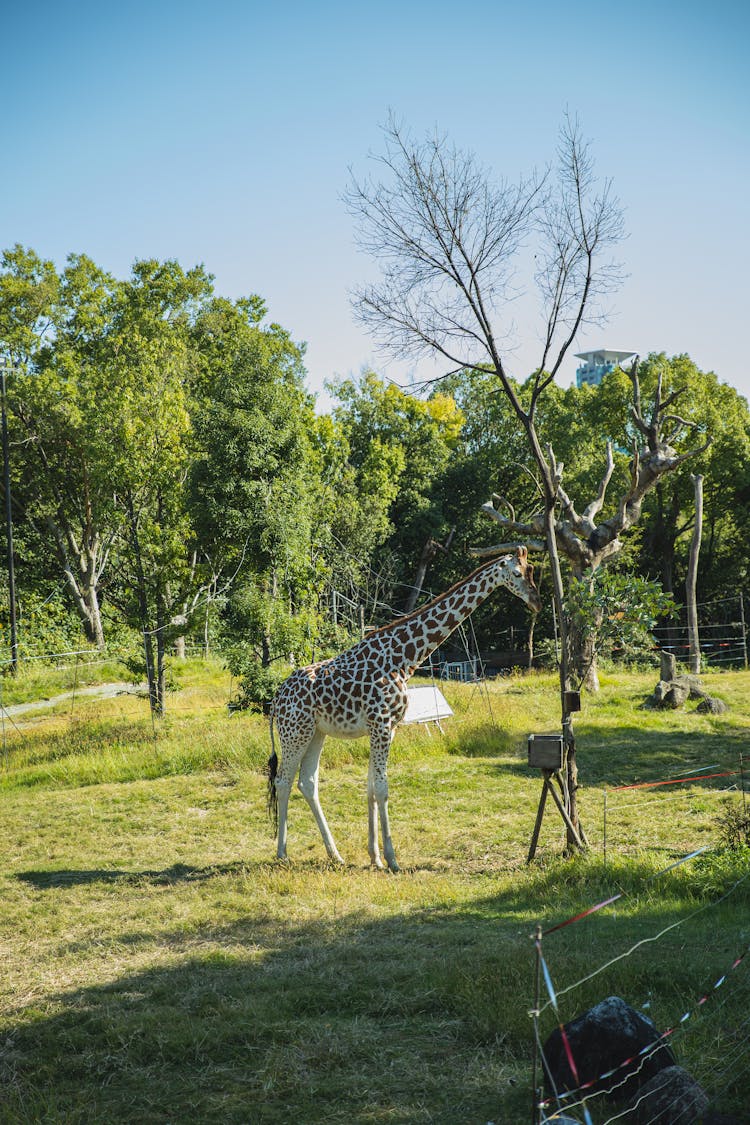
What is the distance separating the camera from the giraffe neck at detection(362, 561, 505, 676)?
34.2 ft

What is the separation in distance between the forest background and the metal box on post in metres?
9.09

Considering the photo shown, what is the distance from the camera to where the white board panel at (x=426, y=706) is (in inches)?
593

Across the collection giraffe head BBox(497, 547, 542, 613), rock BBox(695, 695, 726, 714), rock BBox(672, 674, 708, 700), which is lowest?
rock BBox(695, 695, 726, 714)

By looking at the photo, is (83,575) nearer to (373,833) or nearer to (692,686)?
(692,686)

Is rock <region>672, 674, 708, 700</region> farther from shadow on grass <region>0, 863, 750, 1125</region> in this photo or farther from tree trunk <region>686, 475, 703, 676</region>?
shadow on grass <region>0, 863, 750, 1125</region>

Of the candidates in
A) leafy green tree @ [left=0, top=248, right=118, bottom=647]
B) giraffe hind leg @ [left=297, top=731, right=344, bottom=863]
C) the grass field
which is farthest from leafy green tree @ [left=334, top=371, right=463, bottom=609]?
giraffe hind leg @ [left=297, top=731, right=344, bottom=863]

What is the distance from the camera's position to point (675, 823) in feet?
34.1

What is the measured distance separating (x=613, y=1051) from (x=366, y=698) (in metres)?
5.82

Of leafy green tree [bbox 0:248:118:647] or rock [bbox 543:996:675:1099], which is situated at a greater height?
leafy green tree [bbox 0:248:118:647]

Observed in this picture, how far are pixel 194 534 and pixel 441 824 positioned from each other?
963 cm

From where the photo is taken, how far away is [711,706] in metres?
17.9

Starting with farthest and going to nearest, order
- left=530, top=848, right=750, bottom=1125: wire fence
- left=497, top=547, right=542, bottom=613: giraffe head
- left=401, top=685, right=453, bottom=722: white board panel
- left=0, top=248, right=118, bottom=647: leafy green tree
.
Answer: left=0, top=248, right=118, bottom=647: leafy green tree, left=401, top=685, right=453, bottom=722: white board panel, left=497, top=547, right=542, bottom=613: giraffe head, left=530, top=848, right=750, bottom=1125: wire fence

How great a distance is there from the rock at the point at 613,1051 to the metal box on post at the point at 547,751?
4.39 m

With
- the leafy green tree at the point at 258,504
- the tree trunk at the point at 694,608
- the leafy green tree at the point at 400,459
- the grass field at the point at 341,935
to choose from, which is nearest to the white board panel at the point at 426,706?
the grass field at the point at 341,935
